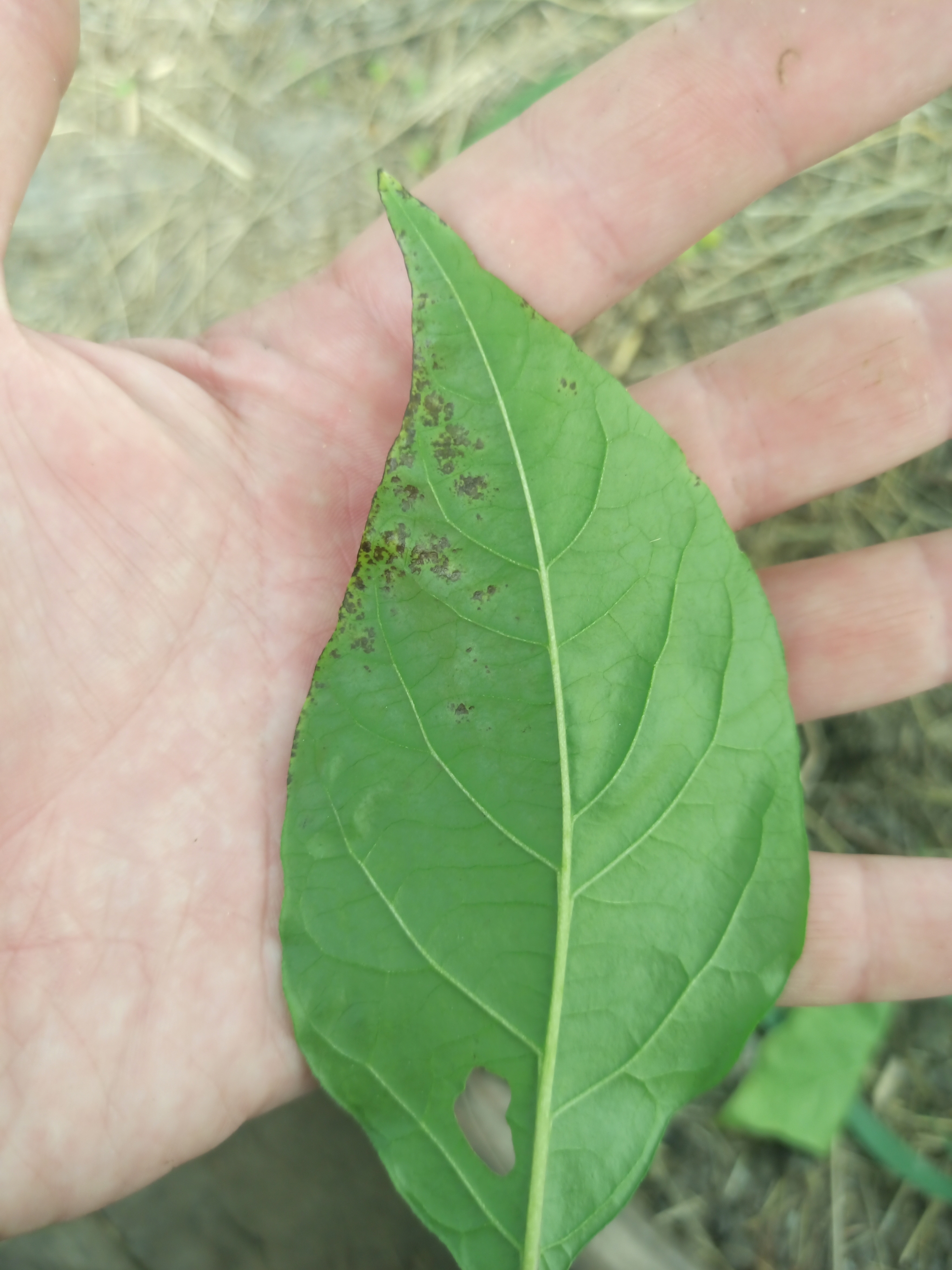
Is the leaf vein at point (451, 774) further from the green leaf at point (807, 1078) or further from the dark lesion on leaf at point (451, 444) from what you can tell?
the green leaf at point (807, 1078)

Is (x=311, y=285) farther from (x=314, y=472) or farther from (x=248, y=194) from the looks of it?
(x=248, y=194)

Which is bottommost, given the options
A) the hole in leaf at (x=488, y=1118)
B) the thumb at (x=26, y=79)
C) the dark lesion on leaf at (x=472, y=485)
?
the hole in leaf at (x=488, y=1118)

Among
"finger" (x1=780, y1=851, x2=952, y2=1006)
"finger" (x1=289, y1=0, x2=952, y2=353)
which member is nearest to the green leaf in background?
"finger" (x1=289, y1=0, x2=952, y2=353)

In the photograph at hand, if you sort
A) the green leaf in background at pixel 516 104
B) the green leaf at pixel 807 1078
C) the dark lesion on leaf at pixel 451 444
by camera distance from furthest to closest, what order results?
the green leaf in background at pixel 516 104, the green leaf at pixel 807 1078, the dark lesion on leaf at pixel 451 444

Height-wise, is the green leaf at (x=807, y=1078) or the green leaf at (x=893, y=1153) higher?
the green leaf at (x=807, y=1078)

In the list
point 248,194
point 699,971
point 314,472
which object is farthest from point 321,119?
point 699,971

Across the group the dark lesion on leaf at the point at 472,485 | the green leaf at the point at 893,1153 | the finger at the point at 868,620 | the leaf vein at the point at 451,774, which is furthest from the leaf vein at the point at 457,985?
the green leaf at the point at 893,1153

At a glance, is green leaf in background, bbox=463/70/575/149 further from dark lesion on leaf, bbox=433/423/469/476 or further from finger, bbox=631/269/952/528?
dark lesion on leaf, bbox=433/423/469/476
